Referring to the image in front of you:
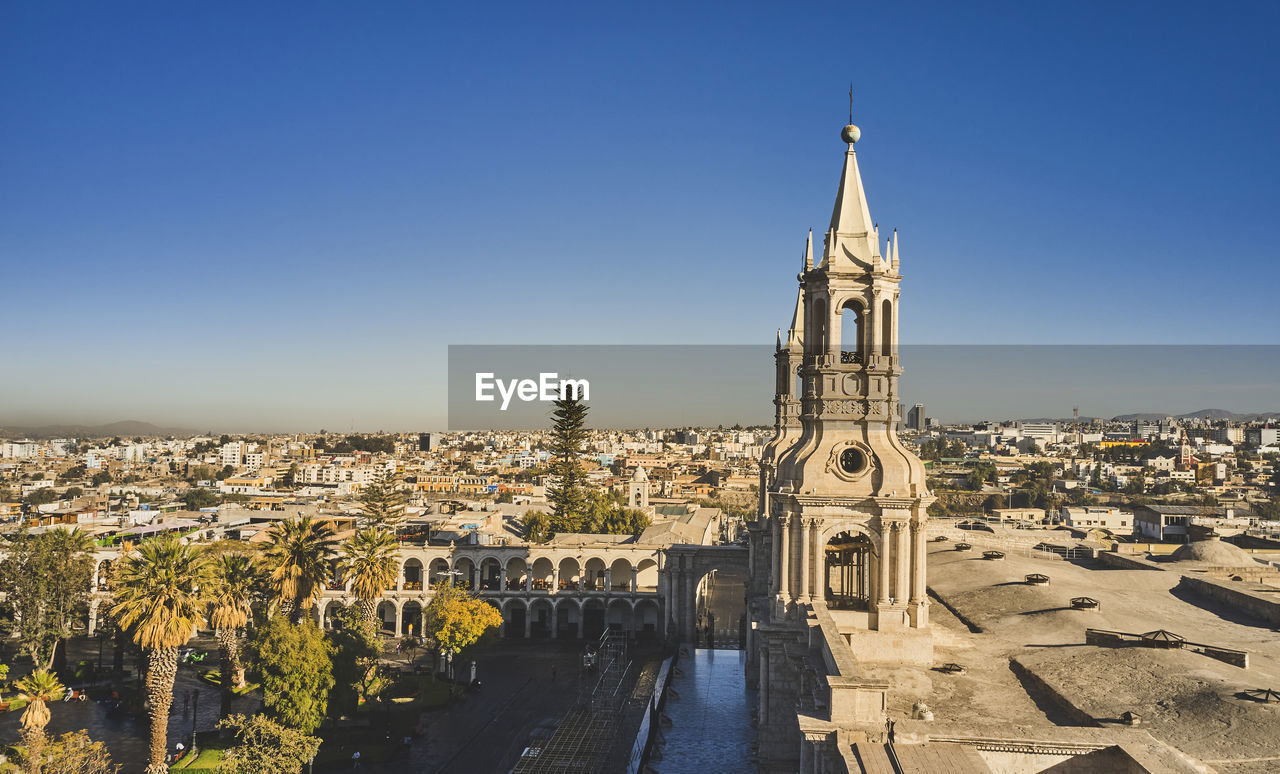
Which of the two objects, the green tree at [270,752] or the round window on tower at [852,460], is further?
the green tree at [270,752]

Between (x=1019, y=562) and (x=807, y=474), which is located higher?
(x=807, y=474)

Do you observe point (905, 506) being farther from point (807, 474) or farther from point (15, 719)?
point (15, 719)

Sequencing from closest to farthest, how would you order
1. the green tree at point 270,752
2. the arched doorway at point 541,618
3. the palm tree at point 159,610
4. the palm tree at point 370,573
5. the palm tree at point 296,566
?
the green tree at point 270,752 → the palm tree at point 159,610 → the palm tree at point 296,566 → the palm tree at point 370,573 → the arched doorway at point 541,618

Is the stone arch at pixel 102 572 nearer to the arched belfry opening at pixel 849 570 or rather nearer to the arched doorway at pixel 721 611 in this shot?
the arched doorway at pixel 721 611

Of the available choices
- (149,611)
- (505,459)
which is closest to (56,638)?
(149,611)

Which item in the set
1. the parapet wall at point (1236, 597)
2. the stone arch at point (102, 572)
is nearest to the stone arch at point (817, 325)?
the parapet wall at point (1236, 597)

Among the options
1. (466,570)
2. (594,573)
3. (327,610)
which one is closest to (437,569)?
(466,570)

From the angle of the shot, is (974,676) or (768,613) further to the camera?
(768,613)
